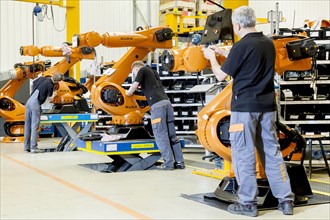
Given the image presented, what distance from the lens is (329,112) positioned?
8055 mm

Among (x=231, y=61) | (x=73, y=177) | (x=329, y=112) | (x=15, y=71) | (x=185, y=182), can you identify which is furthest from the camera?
(x=15, y=71)

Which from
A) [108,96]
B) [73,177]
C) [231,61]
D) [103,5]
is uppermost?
[103,5]

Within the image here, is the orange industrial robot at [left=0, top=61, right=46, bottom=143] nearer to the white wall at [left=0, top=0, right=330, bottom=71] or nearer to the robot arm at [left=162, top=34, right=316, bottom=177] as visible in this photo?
the white wall at [left=0, top=0, right=330, bottom=71]

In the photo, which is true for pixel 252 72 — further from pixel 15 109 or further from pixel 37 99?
pixel 15 109

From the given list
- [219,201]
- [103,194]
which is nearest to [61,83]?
[103,194]

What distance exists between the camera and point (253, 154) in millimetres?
4543

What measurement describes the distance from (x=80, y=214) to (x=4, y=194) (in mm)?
1520

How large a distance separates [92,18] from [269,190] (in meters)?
14.1

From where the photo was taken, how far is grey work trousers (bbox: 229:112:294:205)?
4.55m

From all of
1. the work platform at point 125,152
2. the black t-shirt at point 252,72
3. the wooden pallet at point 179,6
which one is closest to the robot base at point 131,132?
the work platform at point 125,152

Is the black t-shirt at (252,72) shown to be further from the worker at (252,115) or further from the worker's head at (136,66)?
the worker's head at (136,66)

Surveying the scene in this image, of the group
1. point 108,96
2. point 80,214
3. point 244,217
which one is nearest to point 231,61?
point 244,217

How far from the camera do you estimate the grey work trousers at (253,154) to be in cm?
455

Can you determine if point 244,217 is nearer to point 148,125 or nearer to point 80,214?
point 80,214
